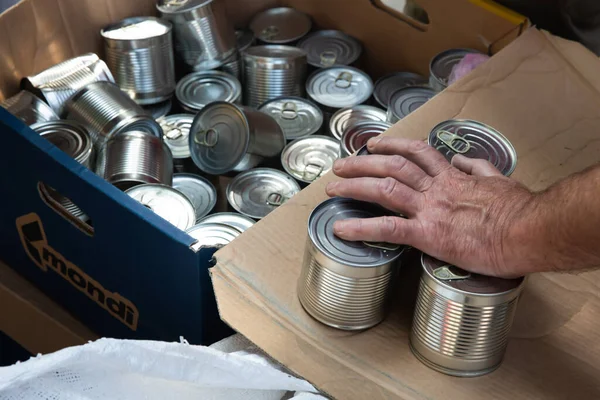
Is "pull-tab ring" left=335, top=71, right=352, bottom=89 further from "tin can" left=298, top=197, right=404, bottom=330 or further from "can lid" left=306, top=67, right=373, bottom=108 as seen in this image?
"tin can" left=298, top=197, right=404, bottom=330

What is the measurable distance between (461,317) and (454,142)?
42 centimetres

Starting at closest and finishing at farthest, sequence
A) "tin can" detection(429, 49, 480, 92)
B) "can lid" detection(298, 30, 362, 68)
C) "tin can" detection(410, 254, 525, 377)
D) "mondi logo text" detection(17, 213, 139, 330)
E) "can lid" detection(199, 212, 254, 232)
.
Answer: "tin can" detection(410, 254, 525, 377) → "mondi logo text" detection(17, 213, 139, 330) → "can lid" detection(199, 212, 254, 232) → "tin can" detection(429, 49, 480, 92) → "can lid" detection(298, 30, 362, 68)

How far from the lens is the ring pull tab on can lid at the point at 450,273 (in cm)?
103

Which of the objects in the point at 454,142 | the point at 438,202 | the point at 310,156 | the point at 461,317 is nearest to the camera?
the point at 461,317

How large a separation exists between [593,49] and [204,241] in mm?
1242

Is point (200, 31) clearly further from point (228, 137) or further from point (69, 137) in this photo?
point (69, 137)

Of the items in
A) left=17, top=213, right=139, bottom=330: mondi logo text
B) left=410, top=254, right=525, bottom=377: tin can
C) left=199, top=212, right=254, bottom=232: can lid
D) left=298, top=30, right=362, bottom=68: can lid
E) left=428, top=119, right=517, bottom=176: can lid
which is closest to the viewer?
left=410, top=254, right=525, bottom=377: tin can

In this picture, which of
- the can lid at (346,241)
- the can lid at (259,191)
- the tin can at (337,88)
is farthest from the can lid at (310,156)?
the can lid at (346,241)

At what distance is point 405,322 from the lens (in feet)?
3.84

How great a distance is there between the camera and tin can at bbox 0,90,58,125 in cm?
180

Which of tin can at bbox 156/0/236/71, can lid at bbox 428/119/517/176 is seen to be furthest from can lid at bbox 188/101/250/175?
can lid at bbox 428/119/517/176

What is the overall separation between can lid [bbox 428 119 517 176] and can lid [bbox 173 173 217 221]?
2.22 ft

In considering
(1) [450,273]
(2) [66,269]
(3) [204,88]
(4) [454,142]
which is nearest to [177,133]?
(3) [204,88]

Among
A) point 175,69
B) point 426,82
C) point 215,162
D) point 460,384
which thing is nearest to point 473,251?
point 460,384
